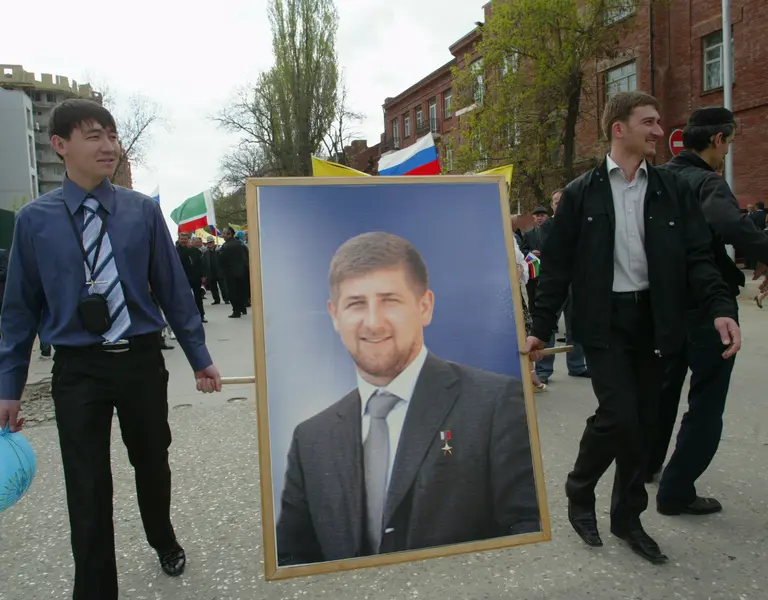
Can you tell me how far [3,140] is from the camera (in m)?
78.8

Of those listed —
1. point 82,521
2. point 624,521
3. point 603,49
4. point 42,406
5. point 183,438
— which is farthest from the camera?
point 603,49

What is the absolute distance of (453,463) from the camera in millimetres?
2248

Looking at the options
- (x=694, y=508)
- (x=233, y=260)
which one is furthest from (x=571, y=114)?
(x=694, y=508)

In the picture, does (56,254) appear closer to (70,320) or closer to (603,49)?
(70,320)

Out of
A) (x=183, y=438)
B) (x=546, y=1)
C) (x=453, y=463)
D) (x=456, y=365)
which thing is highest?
(x=546, y=1)

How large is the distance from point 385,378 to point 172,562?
4.97ft

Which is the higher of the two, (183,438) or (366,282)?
(366,282)

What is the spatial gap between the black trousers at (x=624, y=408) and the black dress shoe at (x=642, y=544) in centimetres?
3

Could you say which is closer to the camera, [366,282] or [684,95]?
[366,282]

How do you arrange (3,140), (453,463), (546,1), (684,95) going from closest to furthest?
(453,463)
(546,1)
(684,95)
(3,140)

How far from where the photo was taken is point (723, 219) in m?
3.25

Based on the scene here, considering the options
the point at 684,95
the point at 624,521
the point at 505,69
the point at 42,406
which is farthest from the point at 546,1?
the point at 624,521

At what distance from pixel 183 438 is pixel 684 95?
76.1 ft

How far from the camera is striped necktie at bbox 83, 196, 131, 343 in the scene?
2.53 meters
